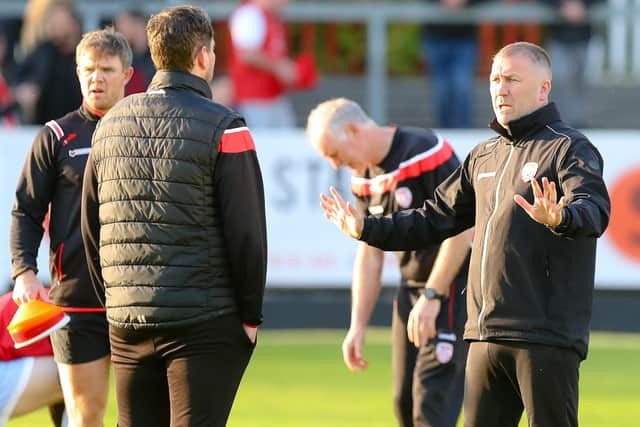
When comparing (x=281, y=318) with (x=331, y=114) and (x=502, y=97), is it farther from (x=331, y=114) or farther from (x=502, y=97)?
(x=502, y=97)

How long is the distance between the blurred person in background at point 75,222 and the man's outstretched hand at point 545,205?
Answer: 232 cm

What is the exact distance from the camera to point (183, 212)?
511 centimetres

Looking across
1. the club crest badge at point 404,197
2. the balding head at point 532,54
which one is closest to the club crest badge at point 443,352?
the club crest badge at point 404,197

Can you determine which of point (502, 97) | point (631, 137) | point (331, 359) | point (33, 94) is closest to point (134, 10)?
point (33, 94)

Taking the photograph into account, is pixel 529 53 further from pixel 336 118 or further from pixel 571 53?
pixel 571 53

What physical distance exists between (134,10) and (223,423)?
8.74m

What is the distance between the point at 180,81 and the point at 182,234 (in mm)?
619

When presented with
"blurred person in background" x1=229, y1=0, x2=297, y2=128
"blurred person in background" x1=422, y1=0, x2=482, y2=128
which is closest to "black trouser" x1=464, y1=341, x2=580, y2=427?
"blurred person in background" x1=229, y1=0, x2=297, y2=128

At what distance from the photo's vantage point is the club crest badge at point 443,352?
6.90 metres

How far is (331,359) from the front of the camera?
11492 millimetres

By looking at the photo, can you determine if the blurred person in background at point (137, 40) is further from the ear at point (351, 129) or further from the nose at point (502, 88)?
the nose at point (502, 88)

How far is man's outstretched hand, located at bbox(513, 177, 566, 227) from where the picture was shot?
4.96 meters

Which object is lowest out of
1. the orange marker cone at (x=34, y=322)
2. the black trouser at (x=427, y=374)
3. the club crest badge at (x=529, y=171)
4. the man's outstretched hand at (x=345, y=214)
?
the black trouser at (x=427, y=374)

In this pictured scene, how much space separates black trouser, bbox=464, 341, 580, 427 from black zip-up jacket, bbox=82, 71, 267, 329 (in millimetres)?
990
